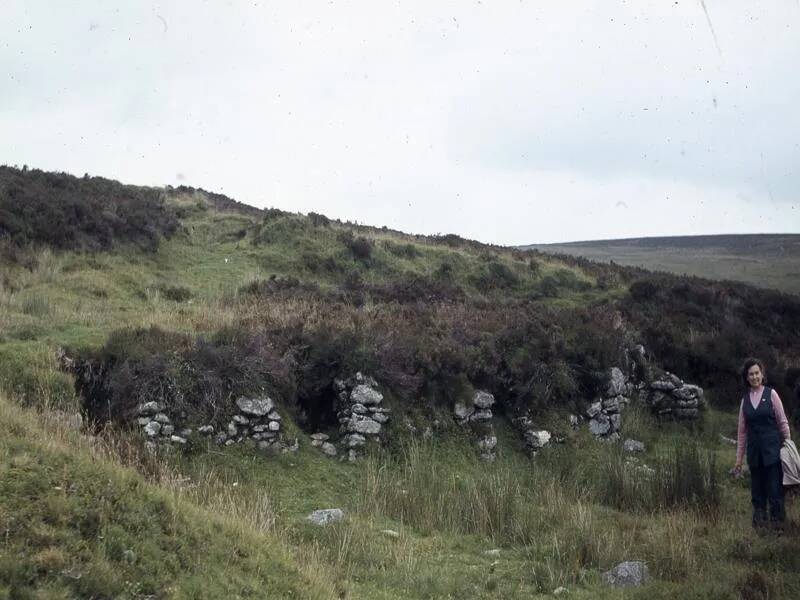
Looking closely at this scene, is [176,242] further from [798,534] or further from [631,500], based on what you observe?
[798,534]

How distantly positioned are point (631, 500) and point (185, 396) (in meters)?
6.49

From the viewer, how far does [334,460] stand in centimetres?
1029

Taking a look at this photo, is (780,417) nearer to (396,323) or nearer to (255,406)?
(255,406)

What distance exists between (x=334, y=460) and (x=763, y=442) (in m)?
5.78

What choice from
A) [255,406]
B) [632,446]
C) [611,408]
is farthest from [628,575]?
[611,408]

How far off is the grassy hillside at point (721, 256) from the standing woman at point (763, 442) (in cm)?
2238

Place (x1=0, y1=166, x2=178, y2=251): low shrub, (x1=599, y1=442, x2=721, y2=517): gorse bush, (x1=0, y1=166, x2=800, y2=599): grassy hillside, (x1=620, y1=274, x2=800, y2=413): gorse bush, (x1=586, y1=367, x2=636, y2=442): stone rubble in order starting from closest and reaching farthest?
(x1=0, y1=166, x2=800, y2=599): grassy hillside → (x1=599, y1=442, x2=721, y2=517): gorse bush → (x1=586, y1=367, x2=636, y2=442): stone rubble → (x1=620, y1=274, x2=800, y2=413): gorse bush → (x1=0, y1=166, x2=178, y2=251): low shrub

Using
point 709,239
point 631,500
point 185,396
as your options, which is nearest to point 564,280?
point 631,500

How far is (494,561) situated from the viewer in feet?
24.3

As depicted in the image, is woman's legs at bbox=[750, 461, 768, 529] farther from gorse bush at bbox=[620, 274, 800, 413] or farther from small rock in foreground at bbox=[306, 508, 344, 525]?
gorse bush at bbox=[620, 274, 800, 413]

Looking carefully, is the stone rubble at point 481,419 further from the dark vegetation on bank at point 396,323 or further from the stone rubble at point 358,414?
the stone rubble at point 358,414

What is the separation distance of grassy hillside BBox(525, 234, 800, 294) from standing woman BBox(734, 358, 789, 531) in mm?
22376

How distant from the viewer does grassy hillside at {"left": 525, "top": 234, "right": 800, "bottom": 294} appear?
114 feet

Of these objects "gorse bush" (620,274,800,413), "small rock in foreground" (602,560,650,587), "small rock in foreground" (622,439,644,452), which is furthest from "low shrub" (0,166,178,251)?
"small rock in foreground" (602,560,650,587)
